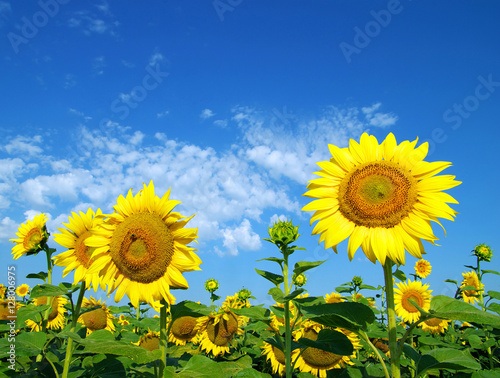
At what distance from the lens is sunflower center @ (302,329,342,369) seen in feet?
15.0

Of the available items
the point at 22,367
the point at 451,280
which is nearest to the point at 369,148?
the point at 22,367

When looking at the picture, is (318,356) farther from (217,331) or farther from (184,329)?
(184,329)

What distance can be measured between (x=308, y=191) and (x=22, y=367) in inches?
155

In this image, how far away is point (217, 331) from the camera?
5.99 metres

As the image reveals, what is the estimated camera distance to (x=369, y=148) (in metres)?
2.82

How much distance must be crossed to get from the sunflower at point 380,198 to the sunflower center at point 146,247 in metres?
1.35

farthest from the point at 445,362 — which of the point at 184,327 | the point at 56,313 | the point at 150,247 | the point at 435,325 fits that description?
the point at 56,313

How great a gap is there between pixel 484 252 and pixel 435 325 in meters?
1.92

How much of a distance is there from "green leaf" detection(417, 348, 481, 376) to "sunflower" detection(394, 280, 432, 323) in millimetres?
4835

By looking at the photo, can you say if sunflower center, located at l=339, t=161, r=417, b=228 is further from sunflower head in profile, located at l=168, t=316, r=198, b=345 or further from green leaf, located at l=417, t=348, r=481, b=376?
sunflower head in profile, located at l=168, t=316, r=198, b=345

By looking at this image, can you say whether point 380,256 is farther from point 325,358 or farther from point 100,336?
point 325,358

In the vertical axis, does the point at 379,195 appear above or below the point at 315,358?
above

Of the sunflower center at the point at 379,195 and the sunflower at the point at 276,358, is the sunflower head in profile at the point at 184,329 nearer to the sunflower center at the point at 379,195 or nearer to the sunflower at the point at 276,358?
the sunflower at the point at 276,358

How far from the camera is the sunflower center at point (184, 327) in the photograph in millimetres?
6309
